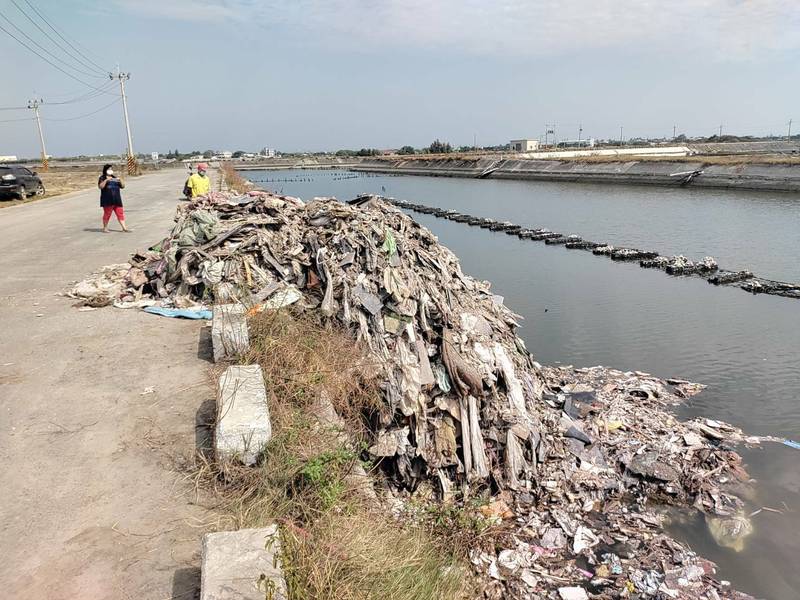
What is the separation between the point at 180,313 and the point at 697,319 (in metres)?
13.5

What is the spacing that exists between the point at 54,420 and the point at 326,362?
264cm

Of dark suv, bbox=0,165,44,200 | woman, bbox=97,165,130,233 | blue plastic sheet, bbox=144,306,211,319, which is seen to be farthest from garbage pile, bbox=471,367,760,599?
dark suv, bbox=0,165,44,200

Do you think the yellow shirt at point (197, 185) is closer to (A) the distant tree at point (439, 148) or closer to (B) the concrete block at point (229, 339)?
(B) the concrete block at point (229, 339)

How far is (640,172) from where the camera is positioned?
191 ft

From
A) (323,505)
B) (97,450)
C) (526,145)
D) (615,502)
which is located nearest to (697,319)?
(615,502)

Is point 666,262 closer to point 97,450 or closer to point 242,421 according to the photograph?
point 242,421

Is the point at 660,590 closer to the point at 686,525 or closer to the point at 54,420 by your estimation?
the point at 686,525

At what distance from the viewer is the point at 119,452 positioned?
14.5 ft

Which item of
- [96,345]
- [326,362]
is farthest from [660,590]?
[96,345]

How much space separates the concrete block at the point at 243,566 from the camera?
2.80 meters

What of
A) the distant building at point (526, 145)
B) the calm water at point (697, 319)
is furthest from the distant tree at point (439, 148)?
the calm water at point (697, 319)

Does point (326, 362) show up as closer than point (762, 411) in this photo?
Yes

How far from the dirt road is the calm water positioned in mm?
5720

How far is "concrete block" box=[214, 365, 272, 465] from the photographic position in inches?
163
